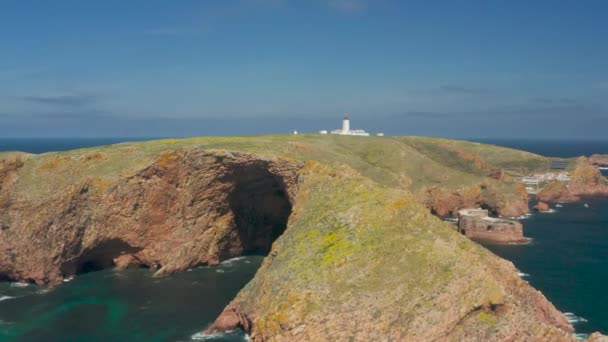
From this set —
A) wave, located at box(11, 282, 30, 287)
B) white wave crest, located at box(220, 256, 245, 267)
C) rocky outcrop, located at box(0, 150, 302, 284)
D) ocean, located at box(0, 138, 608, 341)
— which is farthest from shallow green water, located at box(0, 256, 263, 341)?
rocky outcrop, located at box(0, 150, 302, 284)

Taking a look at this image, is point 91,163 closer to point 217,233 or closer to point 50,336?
point 217,233

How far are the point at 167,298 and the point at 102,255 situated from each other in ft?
58.4

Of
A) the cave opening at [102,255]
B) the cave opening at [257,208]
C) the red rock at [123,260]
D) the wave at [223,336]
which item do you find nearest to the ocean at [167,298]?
the wave at [223,336]

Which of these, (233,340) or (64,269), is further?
(64,269)

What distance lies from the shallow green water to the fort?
46.4 metres

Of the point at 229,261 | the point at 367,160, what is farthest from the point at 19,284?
the point at 367,160

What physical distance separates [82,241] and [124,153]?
15.3 m

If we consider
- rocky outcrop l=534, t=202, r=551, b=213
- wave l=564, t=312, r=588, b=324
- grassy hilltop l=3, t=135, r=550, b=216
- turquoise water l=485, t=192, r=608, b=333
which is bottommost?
wave l=564, t=312, r=588, b=324

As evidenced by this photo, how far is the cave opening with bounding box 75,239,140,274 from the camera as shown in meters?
70.2

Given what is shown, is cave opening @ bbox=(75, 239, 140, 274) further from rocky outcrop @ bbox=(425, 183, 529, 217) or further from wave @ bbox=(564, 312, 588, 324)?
rocky outcrop @ bbox=(425, 183, 529, 217)

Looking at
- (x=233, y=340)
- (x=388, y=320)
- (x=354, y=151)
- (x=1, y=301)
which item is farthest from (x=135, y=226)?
(x=354, y=151)

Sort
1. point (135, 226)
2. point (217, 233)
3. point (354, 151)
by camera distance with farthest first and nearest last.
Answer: point (354, 151) < point (217, 233) < point (135, 226)

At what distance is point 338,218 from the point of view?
51.0m

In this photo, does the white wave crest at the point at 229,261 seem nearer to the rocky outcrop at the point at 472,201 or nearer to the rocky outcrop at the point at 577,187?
the rocky outcrop at the point at 472,201
